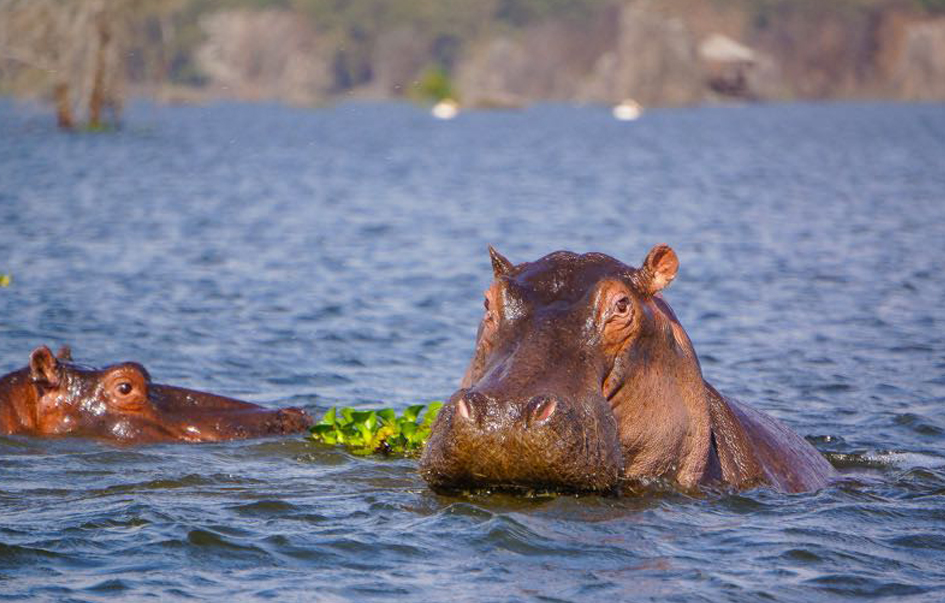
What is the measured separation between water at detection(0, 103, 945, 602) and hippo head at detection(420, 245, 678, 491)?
40 cm

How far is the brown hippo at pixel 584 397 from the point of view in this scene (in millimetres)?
5328

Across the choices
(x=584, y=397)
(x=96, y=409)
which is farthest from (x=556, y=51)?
(x=584, y=397)

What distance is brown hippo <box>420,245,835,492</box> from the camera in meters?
5.33

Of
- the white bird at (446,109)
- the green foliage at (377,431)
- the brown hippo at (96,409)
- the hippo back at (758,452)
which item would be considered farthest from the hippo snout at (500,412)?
the white bird at (446,109)

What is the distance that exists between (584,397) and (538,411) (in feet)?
0.89

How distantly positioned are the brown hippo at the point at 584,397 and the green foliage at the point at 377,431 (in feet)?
5.61

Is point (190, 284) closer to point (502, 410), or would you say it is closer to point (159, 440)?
point (159, 440)

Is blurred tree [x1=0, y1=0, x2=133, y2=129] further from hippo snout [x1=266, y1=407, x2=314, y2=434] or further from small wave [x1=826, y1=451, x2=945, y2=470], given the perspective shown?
small wave [x1=826, y1=451, x2=945, y2=470]

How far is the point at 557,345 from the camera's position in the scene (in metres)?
5.63

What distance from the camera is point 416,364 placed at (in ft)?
37.8

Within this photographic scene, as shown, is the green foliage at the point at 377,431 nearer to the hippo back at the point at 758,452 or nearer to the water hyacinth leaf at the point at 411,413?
the water hyacinth leaf at the point at 411,413

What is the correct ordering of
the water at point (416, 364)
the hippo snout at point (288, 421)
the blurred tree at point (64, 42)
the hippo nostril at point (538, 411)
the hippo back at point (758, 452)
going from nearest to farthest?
1. the hippo nostril at point (538, 411)
2. the water at point (416, 364)
3. the hippo back at point (758, 452)
4. the hippo snout at point (288, 421)
5. the blurred tree at point (64, 42)

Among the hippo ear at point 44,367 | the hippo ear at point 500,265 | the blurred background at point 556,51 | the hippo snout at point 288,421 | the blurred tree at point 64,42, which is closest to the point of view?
the hippo ear at point 500,265

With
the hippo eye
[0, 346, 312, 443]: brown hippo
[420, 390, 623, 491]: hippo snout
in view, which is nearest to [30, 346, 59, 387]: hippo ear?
[0, 346, 312, 443]: brown hippo
